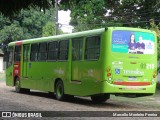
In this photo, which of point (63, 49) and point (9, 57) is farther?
point (9, 57)

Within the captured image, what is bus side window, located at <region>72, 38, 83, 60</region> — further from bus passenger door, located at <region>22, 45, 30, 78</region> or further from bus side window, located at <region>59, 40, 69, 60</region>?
bus passenger door, located at <region>22, 45, 30, 78</region>

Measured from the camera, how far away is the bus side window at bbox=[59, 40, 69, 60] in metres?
19.5

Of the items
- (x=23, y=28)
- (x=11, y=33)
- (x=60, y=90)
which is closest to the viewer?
(x=60, y=90)

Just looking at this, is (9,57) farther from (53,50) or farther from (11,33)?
(11,33)

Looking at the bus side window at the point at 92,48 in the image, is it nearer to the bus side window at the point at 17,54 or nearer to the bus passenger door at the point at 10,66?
the bus side window at the point at 17,54

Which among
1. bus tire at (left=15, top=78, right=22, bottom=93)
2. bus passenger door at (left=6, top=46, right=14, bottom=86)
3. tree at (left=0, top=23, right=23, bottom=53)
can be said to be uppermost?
tree at (left=0, top=23, right=23, bottom=53)

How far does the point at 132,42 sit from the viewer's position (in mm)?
16953

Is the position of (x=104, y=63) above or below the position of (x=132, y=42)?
below

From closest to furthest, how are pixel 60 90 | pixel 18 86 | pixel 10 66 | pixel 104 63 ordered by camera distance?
1. pixel 104 63
2. pixel 60 90
3. pixel 18 86
4. pixel 10 66

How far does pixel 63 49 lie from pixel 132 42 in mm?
4017

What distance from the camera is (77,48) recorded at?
18.6 meters

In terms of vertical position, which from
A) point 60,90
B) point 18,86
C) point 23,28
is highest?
point 23,28

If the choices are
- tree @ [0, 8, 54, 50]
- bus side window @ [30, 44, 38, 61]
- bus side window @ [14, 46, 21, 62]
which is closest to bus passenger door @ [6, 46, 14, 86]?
bus side window @ [14, 46, 21, 62]

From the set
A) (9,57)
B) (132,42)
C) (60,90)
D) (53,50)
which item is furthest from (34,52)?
(132,42)
